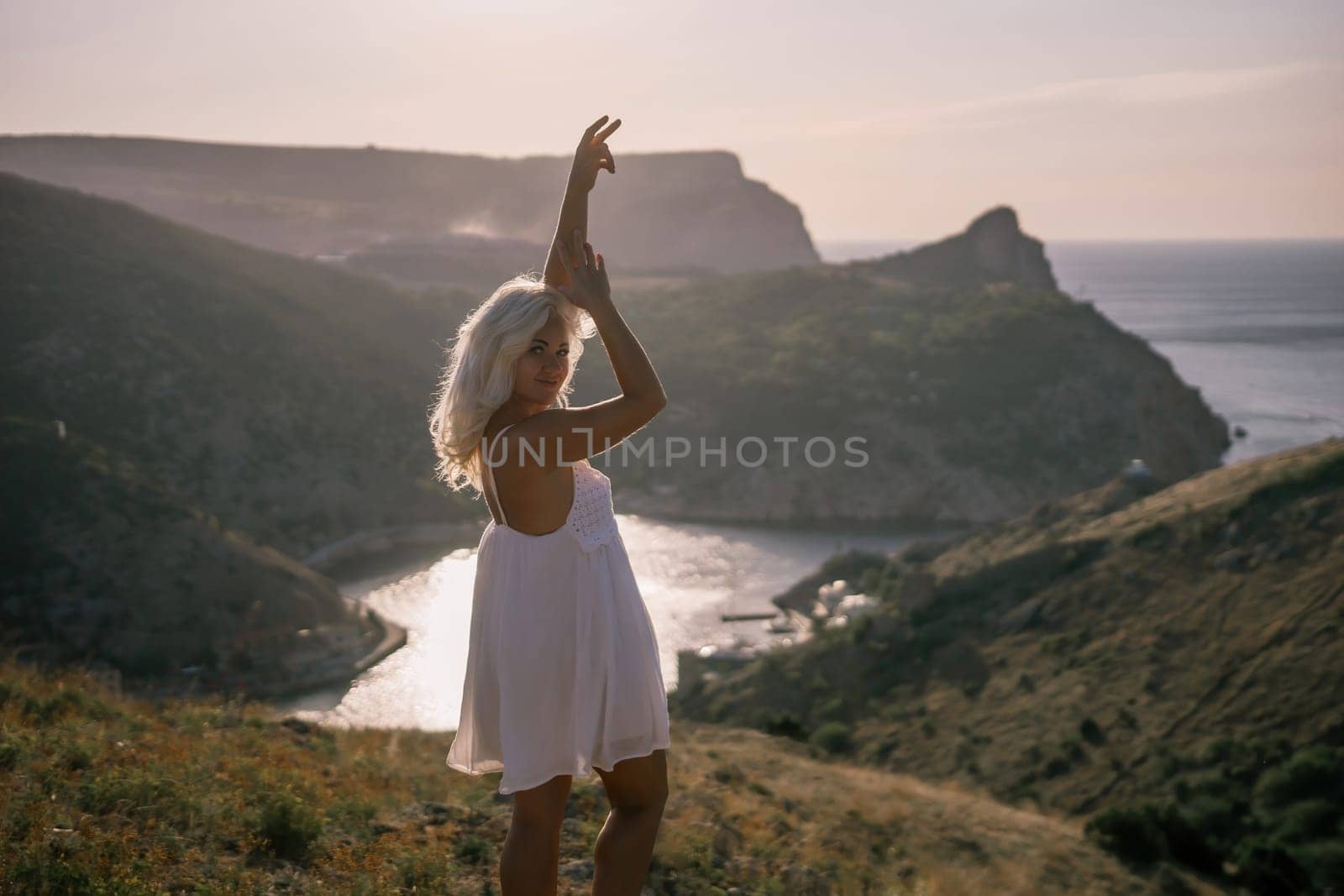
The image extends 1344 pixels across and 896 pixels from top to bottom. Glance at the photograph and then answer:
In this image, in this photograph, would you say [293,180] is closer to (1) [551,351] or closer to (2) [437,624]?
(2) [437,624]

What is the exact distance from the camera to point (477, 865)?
5129mm

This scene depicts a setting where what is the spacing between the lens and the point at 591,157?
367 centimetres

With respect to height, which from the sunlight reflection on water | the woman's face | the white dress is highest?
the woman's face

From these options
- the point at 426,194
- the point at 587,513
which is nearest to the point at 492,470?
the point at 587,513

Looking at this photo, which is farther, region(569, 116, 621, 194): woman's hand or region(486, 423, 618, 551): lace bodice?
region(569, 116, 621, 194): woman's hand

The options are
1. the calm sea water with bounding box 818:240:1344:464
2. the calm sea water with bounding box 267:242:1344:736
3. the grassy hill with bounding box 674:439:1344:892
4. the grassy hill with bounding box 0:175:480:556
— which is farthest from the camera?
the calm sea water with bounding box 818:240:1344:464

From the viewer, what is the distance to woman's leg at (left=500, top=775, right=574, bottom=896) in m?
3.18

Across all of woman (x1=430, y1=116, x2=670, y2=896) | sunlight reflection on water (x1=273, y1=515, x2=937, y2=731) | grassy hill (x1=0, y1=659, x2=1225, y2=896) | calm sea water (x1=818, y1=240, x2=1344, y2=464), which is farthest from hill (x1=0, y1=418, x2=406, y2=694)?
calm sea water (x1=818, y1=240, x2=1344, y2=464)

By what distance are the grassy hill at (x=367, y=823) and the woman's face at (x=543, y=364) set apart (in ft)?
7.21

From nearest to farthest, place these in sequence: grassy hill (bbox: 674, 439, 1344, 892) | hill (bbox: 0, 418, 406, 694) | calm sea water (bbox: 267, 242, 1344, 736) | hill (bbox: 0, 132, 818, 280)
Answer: grassy hill (bbox: 674, 439, 1344, 892)
hill (bbox: 0, 418, 406, 694)
calm sea water (bbox: 267, 242, 1344, 736)
hill (bbox: 0, 132, 818, 280)

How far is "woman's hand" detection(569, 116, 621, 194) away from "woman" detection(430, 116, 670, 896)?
16.8 inches

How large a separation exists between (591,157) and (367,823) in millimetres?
3520

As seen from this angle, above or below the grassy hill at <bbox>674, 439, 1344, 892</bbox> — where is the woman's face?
above

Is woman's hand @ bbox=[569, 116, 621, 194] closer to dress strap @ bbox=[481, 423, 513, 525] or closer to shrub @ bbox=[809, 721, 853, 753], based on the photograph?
dress strap @ bbox=[481, 423, 513, 525]
